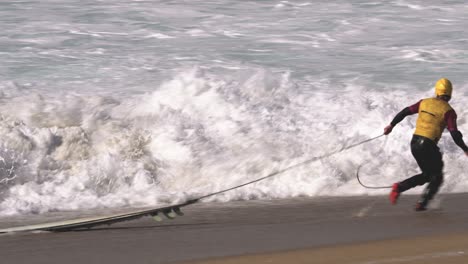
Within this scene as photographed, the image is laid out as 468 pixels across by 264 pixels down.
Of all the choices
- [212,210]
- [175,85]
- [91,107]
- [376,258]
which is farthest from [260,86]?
[376,258]

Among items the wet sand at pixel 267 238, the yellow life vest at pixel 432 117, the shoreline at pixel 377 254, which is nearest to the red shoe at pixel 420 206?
the wet sand at pixel 267 238

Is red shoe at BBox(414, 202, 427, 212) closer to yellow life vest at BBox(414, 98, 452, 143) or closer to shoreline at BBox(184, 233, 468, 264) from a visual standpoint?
yellow life vest at BBox(414, 98, 452, 143)

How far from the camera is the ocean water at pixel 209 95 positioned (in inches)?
452

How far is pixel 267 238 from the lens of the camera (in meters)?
7.71

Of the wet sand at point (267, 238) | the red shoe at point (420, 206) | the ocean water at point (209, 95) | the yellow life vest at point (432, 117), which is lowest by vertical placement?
the ocean water at point (209, 95)

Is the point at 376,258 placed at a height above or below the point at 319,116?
above

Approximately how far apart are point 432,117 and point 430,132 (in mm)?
152

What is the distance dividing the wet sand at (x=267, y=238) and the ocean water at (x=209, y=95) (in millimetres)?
1551

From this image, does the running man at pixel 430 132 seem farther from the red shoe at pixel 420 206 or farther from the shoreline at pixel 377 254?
the shoreline at pixel 377 254

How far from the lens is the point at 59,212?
9.87 m

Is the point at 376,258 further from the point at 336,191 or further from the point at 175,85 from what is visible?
the point at 175,85

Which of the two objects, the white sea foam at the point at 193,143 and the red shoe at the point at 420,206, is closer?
the red shoe at the point at 420,206

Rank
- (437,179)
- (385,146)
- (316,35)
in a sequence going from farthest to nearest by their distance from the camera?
1. (316,35)
2. (385,146)
3. (437,179)

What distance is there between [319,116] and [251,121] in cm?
107
